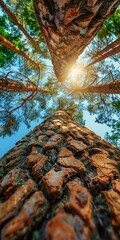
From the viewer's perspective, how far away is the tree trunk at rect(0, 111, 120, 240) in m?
1.01

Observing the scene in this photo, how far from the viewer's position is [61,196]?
1.32 m

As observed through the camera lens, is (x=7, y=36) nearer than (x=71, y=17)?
No

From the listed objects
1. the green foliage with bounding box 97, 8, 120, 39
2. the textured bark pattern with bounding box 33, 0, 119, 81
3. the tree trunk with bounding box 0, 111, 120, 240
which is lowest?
the tree trunk with bounding box 0, 111, 120, 240

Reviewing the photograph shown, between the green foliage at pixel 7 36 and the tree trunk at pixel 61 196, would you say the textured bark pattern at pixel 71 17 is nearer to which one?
the tree trunk at pixel 61 196

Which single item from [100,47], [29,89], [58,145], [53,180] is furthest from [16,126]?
[53,180]

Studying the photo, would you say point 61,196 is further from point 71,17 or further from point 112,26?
point 112,26

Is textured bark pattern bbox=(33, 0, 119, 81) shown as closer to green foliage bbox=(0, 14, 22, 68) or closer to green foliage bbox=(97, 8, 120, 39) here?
green foliage bbox=(97, 8, 120, 39)

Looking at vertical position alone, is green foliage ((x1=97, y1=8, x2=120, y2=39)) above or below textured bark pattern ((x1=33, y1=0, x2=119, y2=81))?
above

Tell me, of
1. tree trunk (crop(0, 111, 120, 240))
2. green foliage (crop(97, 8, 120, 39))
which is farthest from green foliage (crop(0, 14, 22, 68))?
tree trunk (crop(0, 111, 120, 240))

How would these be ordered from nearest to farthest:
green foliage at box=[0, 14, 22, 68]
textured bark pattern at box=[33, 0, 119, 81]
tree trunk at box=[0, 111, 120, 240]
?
tree trunk at box=[0, 111, 120, 240], textured bark pattern at box=[33, 0, 119, 81], green foliage at box=[0, 14, 22, 68]

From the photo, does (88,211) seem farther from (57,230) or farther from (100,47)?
(100,47)

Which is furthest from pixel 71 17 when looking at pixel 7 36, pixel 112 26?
pixel 7 36

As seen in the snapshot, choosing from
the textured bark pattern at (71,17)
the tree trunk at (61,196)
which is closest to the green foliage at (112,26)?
the textured bark pattern at (71,17)

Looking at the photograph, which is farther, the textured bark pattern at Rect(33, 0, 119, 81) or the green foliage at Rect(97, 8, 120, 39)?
the green foliage at Rect(97, 8, 120, 39)
